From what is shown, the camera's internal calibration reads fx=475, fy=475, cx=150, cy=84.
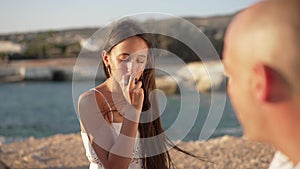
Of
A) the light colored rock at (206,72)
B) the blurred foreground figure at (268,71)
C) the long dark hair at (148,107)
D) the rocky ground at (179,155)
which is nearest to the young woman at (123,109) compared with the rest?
the long dark hair at (148,107)

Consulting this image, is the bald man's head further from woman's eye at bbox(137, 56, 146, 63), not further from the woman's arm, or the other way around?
woman's eye at bbox(137, 56, 146, 63)

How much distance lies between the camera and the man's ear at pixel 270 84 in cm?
52

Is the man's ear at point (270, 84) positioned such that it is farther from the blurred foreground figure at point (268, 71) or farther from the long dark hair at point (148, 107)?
the long dark hair at point (148, 107)

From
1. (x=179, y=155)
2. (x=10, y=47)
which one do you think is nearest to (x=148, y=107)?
(x=179, y=155)

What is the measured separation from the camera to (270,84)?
0.52 metres

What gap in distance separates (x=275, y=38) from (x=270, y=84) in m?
0.05

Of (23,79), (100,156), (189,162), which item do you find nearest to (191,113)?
(100,156)

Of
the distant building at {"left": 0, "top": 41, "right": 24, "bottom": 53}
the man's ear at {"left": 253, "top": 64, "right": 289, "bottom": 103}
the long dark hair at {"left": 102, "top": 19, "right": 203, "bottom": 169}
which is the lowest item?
the distant building at {"left": 0, "top": 41, "right": 24, "bottom": 53}

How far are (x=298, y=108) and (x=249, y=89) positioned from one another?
0.19 feet

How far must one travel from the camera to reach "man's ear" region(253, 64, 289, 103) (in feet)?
1.69

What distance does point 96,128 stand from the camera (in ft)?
5.14

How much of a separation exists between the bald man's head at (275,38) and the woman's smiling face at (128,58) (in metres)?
0.87

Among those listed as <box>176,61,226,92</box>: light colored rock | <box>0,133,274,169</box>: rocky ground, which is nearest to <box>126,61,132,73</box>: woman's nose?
<box>176,61,226,92</box>: light colored rock

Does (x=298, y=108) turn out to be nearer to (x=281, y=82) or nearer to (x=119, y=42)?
(x=281, y=82)
